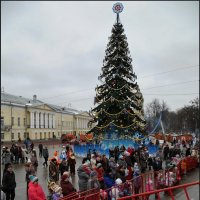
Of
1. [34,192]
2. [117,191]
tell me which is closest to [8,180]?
[34,192]

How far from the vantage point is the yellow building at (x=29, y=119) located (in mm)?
70688

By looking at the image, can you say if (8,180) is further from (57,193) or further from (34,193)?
(34,193)

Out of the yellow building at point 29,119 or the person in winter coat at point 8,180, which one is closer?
the person in winter coat at point 8,180

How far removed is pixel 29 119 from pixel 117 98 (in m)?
57.5

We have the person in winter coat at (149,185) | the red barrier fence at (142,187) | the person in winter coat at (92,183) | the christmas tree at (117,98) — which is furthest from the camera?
the christmas tree at (117,98)

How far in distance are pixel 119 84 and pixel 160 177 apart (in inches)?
533

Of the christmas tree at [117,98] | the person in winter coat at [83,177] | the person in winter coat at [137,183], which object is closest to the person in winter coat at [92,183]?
the person in winter coat at [83,177]

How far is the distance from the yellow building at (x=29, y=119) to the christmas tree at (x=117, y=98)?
3764cm

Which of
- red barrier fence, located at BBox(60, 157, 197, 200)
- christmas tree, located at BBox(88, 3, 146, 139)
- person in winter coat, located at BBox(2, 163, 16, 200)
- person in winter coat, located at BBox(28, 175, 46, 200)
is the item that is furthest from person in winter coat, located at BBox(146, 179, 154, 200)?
christmas tree, located at BBox(88, 3, 146, 139)

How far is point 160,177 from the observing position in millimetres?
14172

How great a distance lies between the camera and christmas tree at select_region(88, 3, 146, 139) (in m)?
26.2

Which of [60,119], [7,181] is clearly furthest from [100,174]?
[60,119]

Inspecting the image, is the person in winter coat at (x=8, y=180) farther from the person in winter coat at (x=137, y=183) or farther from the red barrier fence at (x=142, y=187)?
the person in winter coat at (x=137, y=183)

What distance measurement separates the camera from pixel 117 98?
26406 mm
